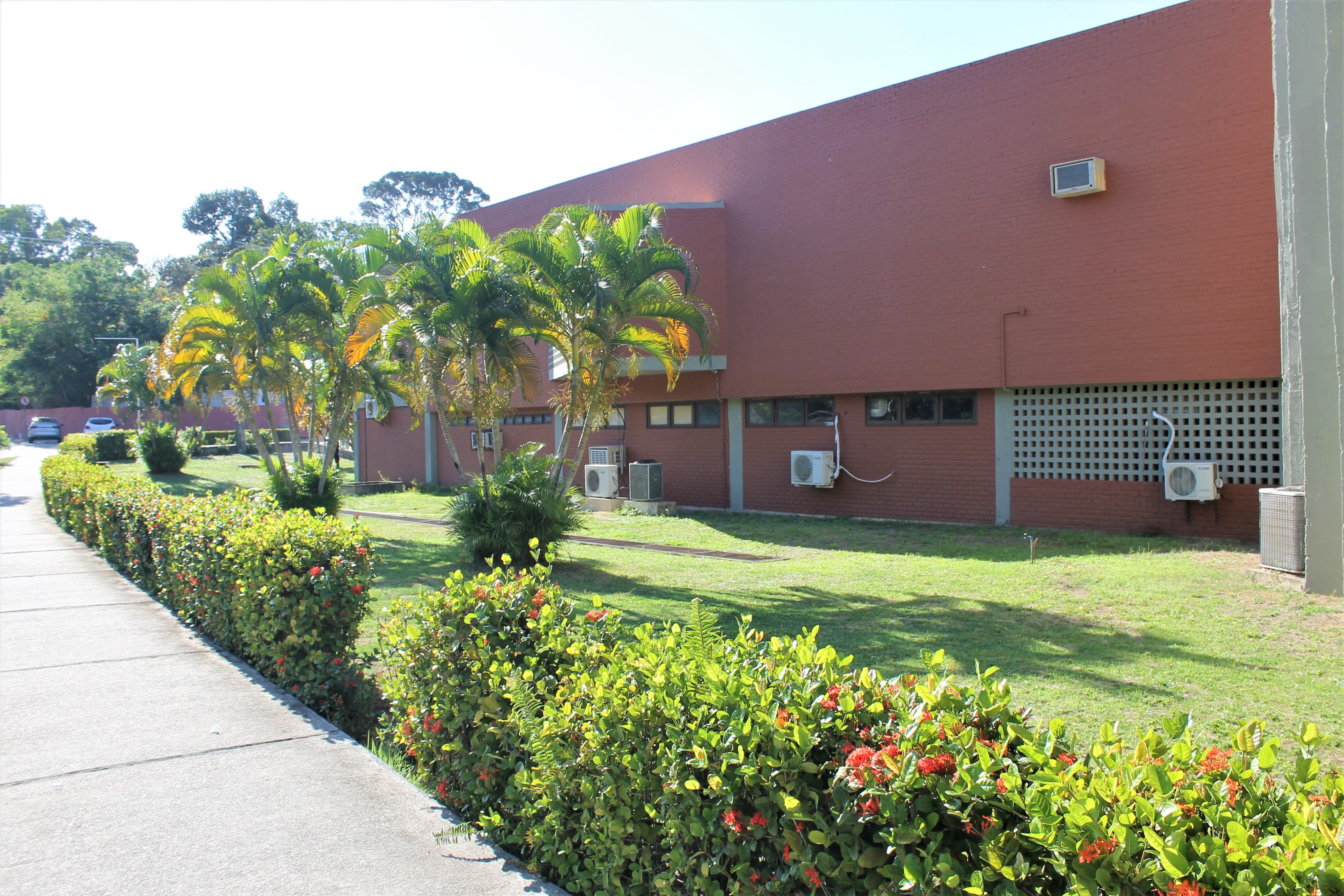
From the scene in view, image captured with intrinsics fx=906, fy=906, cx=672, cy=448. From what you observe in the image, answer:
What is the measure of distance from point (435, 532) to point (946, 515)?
8747 mm

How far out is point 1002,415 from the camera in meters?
14.2

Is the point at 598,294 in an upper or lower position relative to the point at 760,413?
upper

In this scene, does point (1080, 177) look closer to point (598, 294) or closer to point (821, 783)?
point (598, 294)

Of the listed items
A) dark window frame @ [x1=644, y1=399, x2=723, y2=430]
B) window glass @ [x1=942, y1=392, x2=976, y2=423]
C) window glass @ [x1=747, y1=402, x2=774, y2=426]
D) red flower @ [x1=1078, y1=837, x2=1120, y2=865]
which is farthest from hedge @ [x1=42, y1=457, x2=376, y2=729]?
dark window frame @ [x1=644, y1=399, x2=723, y2=430]

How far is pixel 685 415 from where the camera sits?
1891 cm

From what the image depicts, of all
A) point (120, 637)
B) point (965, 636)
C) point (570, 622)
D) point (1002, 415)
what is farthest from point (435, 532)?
point (570, 622)

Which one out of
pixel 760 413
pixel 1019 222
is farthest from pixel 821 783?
pixel 760 413

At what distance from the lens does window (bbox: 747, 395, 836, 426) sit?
16.5m

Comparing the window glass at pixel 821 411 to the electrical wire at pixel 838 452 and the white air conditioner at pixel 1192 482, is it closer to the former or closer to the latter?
the electrical wire at pixel 838 452

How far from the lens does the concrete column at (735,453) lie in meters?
17.9

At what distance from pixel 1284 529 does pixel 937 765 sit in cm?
857

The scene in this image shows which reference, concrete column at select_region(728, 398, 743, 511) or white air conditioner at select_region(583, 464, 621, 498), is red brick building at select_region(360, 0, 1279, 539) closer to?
concrete column at select_region(728, 398, 743, 511)

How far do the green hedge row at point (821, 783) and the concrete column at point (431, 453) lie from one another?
24.0 metres

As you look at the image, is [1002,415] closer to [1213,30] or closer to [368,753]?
[1213,30]
